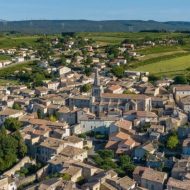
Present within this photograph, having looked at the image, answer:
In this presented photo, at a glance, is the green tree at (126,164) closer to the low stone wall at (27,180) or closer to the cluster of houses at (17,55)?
the low stone wall at (27,180)

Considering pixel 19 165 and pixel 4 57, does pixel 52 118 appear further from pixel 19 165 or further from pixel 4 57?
pixel 4 57

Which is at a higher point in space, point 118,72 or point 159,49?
point 159,49

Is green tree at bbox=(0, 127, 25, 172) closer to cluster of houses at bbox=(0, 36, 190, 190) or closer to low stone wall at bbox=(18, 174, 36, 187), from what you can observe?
cluster of houses at bbox=(0, 36, 190, 190)

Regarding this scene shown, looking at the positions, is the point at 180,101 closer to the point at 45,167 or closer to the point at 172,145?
the point at 172,145

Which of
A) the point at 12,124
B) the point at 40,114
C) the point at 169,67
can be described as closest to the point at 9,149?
the point at 12,124

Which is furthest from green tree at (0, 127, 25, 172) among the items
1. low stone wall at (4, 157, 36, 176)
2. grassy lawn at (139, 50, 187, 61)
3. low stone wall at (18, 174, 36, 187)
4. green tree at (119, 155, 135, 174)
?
grassy lawn at (139, 50, 187, 61)

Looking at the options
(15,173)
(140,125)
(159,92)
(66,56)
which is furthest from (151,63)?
(15,173)
